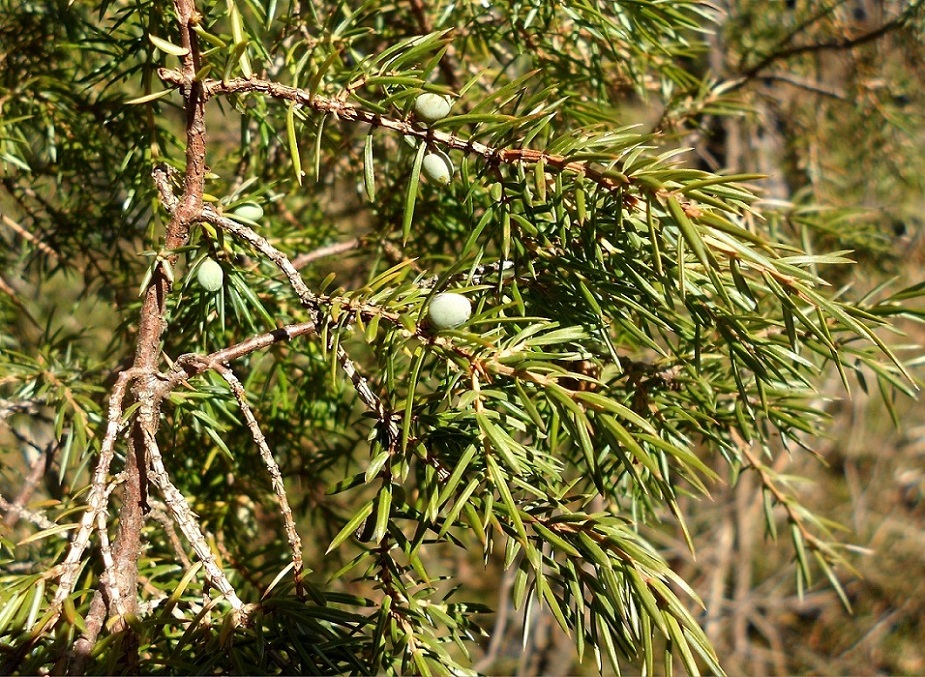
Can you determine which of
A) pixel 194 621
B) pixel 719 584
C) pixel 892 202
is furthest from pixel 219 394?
pixel 719 584

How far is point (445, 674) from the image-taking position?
1.47ft

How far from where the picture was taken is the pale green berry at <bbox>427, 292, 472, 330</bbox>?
0.39 m

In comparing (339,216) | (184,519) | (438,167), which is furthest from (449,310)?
(339,216)

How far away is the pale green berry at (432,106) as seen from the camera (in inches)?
16.9

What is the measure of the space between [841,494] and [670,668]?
9.50 feet

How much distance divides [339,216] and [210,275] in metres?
0.66

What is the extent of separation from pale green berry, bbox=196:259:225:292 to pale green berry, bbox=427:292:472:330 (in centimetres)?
16

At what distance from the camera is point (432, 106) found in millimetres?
429

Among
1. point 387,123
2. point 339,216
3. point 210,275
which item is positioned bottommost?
point 339,216

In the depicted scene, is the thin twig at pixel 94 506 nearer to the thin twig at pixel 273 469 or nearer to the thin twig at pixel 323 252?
the thin twig at pixel 273 469

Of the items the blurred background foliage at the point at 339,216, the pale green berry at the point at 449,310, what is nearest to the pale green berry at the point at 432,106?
the blurred background foliage at the point at 339,216

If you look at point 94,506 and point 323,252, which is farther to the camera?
point 323,252

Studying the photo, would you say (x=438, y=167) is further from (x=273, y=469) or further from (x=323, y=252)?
(x=323, y=252)

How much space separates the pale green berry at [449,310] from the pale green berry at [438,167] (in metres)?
0.09
